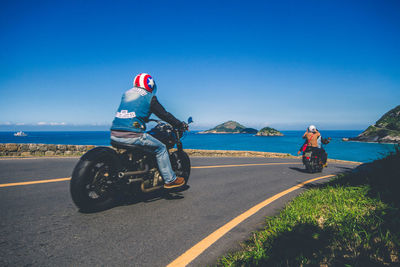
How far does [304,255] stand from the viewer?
6.64ft

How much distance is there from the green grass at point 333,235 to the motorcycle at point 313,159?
535cm

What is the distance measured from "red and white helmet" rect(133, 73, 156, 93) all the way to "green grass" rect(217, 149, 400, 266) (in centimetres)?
281

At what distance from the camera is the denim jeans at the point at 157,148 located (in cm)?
340

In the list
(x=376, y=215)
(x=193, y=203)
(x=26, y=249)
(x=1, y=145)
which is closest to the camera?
(x=26, y=249)

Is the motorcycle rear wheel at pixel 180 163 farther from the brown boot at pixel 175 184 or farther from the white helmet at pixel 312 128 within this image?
the white helmet at pixel 312 128

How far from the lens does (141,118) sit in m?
3.57

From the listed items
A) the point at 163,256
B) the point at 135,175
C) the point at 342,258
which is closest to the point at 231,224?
the point at 163,256

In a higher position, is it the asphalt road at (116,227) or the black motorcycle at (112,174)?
the black motorcycle at (112,174)

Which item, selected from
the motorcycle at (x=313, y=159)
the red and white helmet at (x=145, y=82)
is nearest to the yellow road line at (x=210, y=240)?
the red and white helmet at (x=145, y=82)

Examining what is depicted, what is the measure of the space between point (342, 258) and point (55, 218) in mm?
3519

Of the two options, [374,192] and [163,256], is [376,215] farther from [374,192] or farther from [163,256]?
[163,256]

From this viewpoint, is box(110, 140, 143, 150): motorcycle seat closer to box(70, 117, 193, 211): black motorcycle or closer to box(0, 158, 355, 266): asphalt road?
box(70, 117, 193, 211): black motorcycle

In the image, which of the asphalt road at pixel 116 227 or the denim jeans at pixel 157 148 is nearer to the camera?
the asphalt road at pixel 116 227

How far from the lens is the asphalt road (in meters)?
2.11
